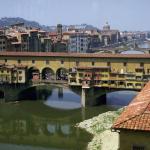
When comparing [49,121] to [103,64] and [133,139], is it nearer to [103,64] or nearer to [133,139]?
[103,64]

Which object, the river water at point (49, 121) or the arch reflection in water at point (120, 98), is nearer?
the river water at point (49, 121)

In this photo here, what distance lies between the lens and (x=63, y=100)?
55344 mm

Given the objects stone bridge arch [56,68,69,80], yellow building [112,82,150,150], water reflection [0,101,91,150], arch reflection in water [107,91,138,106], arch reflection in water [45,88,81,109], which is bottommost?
water reflection [0,101,91,150]

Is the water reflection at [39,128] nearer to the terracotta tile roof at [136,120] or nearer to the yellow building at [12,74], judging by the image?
Answer: the yellow building at [12,74]

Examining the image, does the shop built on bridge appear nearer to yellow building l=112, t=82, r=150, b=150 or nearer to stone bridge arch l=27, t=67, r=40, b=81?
stone bridge arch l=27, t=67, r=40, b=81

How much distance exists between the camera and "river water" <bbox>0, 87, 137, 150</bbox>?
116 feet

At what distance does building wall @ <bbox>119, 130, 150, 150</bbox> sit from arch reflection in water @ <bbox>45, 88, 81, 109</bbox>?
3713 cm

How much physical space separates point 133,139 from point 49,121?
31795 millimetres

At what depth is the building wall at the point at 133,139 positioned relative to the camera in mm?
12938

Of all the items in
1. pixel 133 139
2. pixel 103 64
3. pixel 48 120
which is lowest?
pixel 48 120

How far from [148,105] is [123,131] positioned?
1.60 metres

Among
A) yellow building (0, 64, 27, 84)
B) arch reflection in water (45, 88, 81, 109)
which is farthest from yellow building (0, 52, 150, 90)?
arch reflection in water (45, 88, 81, 109)

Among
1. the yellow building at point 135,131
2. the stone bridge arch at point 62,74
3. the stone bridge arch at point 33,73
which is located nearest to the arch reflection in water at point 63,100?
the stone bridge arch at point 62,74

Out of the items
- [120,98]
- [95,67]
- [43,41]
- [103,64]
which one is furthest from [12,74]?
[43,41]
